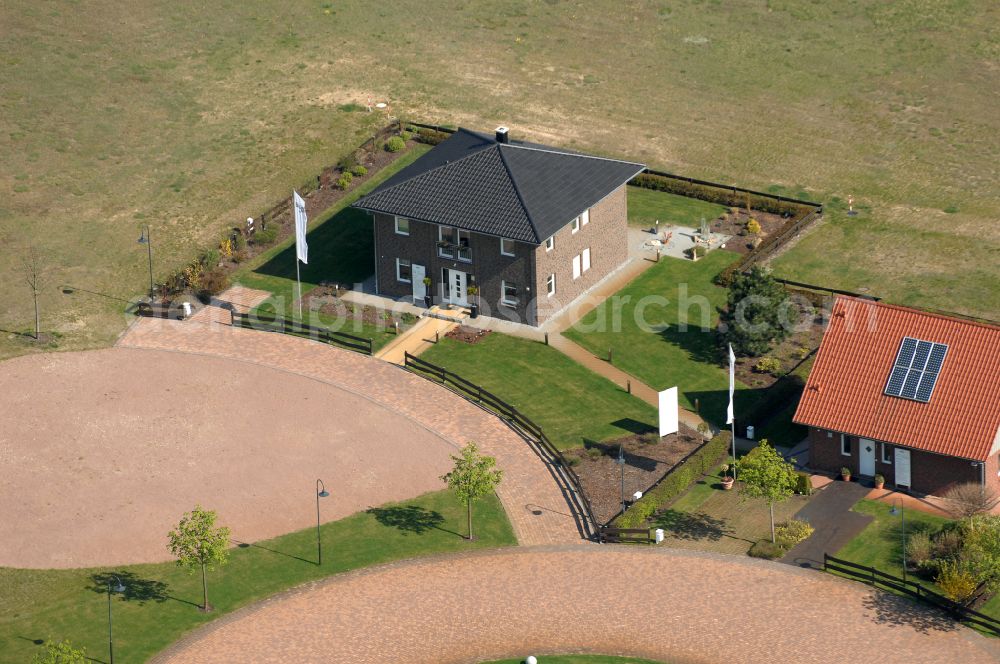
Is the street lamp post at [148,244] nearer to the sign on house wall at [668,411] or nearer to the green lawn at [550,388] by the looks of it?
the green lawn at [550,388]

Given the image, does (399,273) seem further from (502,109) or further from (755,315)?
(502,109)

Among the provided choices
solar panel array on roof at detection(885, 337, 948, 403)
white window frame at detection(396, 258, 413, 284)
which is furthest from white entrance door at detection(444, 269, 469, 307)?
solar panel array on roof at detection(885, 337, 948, 403)

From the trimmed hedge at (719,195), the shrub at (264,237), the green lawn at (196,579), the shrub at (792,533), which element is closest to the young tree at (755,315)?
the trimmed hedge at (719,195)

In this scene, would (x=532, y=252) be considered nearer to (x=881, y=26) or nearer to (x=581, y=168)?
(x=581, y=168)

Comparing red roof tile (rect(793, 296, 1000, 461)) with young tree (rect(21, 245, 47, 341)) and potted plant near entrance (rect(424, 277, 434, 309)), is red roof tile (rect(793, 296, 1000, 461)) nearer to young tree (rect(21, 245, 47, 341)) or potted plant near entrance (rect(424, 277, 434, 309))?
potted plant near entrance (rect(424, 277, 434, 309))

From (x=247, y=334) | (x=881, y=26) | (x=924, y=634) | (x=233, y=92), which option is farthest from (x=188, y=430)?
(x=881, y=26)

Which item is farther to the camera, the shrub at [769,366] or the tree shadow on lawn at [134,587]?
the shrub at [769,366]

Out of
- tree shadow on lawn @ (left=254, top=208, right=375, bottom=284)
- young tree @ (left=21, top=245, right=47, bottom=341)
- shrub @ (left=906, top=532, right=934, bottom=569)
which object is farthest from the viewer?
tree shadow on lawn @ (left=254, top=208, right=375, bottom=284)
